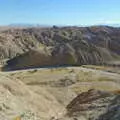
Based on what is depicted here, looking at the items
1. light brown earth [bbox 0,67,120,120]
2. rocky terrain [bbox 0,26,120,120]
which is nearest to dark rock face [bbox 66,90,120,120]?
rocky terrain [bbox 0,26,120,120]

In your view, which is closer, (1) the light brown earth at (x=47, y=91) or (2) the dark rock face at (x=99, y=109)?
(2) the dark rock face at (x=99, y=109)

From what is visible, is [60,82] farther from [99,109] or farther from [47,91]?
[99,109]

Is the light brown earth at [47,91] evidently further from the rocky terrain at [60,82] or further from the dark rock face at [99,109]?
the dark rock face at [99,109]

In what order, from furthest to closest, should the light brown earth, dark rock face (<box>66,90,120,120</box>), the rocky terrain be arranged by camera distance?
1. the light brown earth
2. the rocky terrain
3. dark rock face (<box>66,90,120,120</box>)

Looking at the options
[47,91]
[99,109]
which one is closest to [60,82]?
[47,91]

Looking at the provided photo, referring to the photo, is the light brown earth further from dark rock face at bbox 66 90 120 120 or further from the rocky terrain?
dark rock face at bbox 66 90 120 120

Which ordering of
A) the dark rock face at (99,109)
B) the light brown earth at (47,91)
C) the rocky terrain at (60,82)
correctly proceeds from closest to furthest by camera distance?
the dark rock face at (99,109) < the rocky terrain at (60,82) < the light brown earth at (47,91)

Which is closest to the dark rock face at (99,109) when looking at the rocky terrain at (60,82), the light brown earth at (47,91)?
the rocky terrain at (60,82)

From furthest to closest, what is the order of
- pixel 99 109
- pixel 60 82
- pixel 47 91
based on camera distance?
pixel 60 82, pixel 47 91, pixel 99 109

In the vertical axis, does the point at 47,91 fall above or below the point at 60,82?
above

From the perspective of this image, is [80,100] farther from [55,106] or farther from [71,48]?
[71,48]

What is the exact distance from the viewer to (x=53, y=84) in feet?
157

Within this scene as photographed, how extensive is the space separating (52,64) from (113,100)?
4591 cm

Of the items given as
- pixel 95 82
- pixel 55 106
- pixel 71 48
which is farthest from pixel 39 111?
pixel 71 48
